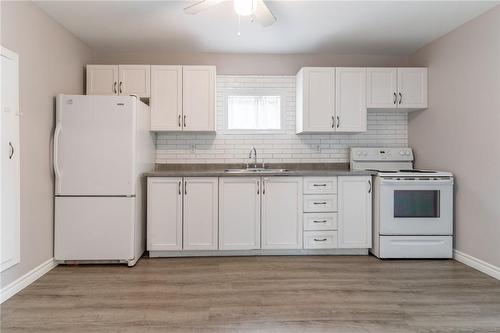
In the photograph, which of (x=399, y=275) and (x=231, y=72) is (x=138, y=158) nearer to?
(x=231, y=72)

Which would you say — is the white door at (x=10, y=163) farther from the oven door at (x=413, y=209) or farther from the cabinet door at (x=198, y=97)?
the oven door at (x=413, y=209)

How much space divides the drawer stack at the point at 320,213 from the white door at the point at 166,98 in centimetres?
166

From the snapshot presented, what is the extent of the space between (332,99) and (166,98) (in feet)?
6.33

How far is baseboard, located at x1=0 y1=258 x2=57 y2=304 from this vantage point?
94.8 inches

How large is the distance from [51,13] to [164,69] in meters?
1.16

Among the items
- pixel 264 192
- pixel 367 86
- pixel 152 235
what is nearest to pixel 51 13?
pixel 152 235

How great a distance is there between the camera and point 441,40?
11.7 ft

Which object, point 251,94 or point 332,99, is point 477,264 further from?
point 251,94

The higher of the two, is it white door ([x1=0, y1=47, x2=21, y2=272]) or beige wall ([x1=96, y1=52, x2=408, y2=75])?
beige wall ([x1=96, y1=52, x2=408, y2=75])

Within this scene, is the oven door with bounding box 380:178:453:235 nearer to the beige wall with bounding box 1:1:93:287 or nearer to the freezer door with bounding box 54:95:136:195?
the freezer door with bounding box 54:95:136:195

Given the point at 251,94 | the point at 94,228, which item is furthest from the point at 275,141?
the point at 94,228

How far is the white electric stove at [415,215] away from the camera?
3352 millimetres

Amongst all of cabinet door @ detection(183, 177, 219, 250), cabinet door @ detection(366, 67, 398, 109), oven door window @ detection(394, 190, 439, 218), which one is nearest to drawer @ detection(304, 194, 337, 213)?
oven door window @ detection(394, 190, 439, 218)

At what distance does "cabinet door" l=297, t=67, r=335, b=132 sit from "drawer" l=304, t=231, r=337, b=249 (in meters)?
1.19
